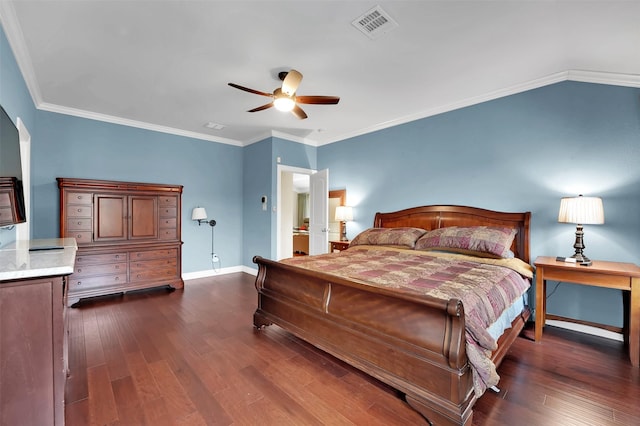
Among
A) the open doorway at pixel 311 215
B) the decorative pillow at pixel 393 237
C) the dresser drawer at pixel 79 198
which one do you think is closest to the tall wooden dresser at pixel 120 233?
the dresser drawer at pixel 79 198

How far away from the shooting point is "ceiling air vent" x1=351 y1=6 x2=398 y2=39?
2.07m

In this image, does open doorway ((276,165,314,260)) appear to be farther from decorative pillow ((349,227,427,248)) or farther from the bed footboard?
the bed footboard

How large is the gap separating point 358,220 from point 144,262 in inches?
136

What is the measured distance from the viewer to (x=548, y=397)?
1895mm

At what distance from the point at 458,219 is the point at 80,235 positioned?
5.02 metres

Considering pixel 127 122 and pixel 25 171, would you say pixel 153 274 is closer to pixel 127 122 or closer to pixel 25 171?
pixel 25 171

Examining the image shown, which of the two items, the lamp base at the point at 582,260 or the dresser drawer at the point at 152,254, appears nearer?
the lamp base at the point at 582,260

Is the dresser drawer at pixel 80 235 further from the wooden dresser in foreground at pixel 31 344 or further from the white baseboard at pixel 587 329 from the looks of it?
the white baseboard at pixel 587 329

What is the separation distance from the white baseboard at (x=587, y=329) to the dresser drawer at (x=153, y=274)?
5.01m

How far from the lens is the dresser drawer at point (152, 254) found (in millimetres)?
4129

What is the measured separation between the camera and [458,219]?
3746mm

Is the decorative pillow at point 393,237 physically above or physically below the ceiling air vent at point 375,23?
below

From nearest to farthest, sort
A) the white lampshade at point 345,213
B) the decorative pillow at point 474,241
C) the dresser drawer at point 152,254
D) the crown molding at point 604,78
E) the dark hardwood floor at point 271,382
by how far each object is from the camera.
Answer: the dark hardwood floor at point 271,382 < the crown molding at point 604,78 < the decorative pillow at point 474,241 < the dresser drawer at point 152,254 < the white lampshade at point 345,213

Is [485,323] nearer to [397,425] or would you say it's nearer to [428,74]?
[397,425]
